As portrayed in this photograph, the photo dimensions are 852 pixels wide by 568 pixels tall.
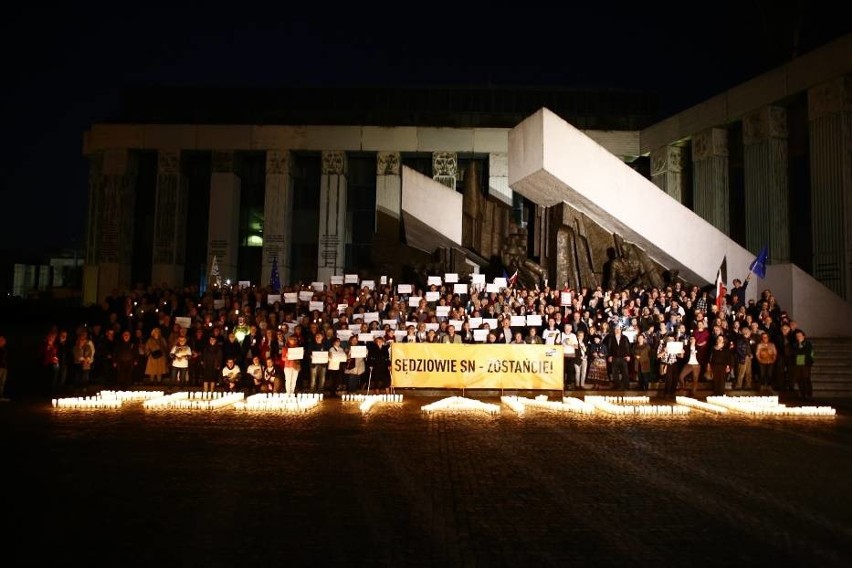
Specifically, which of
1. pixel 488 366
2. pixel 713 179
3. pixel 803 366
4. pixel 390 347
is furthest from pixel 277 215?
pixel 803 366

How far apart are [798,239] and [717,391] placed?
65.6 feet

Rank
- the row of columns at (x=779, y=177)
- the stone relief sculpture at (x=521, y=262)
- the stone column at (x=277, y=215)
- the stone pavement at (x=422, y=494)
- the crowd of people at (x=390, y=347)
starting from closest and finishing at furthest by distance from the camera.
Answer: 1. the stone pavement at (x=422, y=494)
2. the crowd of people at (x=390, y=347)
3. the stone relief sculpture at (x=521, y=262)
4. the row of columns at (x=779, y=177)
5. the stone column at (x=277, y=215)

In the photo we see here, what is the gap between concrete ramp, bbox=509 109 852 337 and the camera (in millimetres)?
20469

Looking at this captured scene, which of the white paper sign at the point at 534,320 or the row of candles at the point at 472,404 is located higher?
the white paper sign at the point at 534,320

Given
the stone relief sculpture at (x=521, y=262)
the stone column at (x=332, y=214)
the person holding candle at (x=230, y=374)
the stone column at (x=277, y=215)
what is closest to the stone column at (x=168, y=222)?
the stone column at (x=277, y=215)

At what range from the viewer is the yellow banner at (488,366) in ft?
48.6

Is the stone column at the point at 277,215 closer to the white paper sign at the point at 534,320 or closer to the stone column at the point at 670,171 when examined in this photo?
the stone column at the point at 670,171

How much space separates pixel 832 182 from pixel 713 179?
662cm

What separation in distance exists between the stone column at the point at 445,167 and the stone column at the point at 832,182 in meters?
17.5

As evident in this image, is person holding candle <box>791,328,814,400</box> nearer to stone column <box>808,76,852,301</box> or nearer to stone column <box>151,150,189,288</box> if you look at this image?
stone column <box>808,76,852,301</box>

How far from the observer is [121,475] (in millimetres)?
6809

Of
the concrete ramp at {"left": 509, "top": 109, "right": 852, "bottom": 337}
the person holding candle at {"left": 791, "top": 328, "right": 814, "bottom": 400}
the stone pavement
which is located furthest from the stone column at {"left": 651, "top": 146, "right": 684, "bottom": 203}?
the stone pavement

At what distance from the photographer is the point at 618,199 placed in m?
21.3

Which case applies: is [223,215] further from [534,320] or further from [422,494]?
[422,494]
